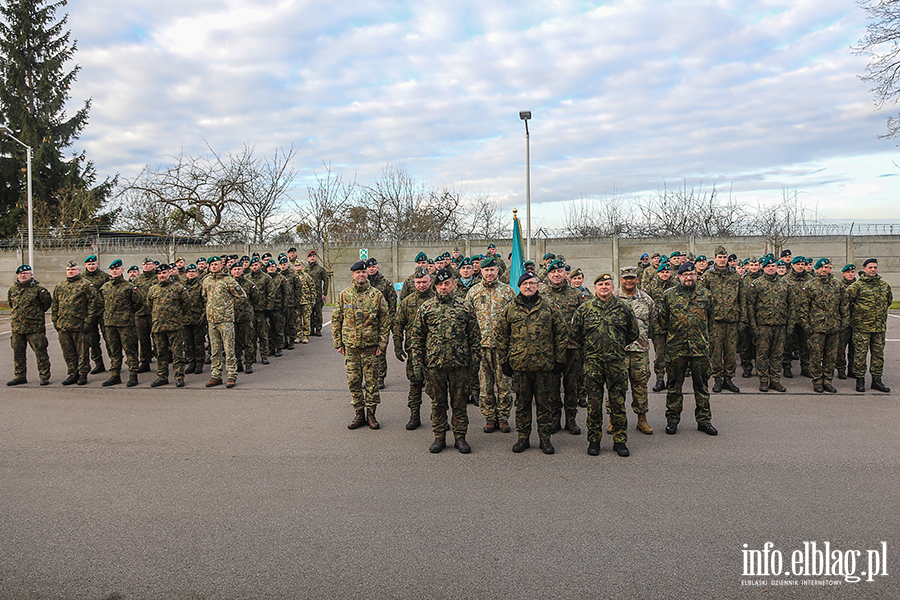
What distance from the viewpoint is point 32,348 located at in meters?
9.62

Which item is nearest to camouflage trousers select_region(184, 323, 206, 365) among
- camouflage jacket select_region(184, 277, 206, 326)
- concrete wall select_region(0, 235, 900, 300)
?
camouflage jacket select_region(184, 277, 206, 326)

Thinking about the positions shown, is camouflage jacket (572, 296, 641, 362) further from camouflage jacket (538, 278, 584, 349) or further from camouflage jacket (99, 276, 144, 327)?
camouflage jacket (99, 276, 144, 327)

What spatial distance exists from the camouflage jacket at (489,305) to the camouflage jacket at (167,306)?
17.7 ft

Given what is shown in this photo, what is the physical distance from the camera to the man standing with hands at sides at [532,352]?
5859 millimetres

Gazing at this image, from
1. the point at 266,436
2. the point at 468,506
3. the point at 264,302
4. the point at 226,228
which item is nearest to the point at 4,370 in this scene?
the point at 264,302

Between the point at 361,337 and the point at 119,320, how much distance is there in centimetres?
510

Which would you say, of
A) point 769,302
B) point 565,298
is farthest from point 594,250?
point 565,298

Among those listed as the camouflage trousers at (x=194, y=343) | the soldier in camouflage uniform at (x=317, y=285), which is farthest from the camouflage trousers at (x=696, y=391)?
the soldier in camouflage uniform at (x=317, y=285)

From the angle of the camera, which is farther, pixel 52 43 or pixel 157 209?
pixel 52 43

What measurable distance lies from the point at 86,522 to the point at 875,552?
18.5ft

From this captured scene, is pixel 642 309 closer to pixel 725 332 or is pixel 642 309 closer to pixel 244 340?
pixel 725 332

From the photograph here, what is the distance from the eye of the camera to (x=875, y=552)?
150 inches

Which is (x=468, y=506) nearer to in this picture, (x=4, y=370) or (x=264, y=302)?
(x=264, y=302)

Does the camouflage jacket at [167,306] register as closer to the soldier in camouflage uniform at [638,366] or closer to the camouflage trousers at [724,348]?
the soldier in camouflage uniform at [638,366]
